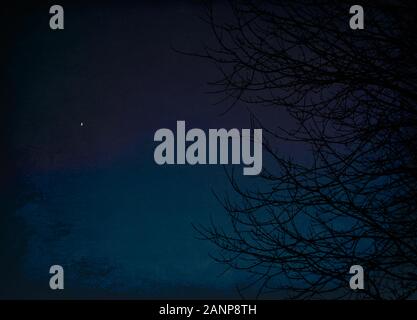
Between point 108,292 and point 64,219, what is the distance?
754 millimetres

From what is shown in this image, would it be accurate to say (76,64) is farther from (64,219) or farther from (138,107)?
(64,219)

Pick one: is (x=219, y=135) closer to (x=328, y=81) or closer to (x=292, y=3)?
(x=292, y=3)

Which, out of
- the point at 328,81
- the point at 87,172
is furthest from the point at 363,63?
the point at 87,172

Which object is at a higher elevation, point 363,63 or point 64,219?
point 363,63

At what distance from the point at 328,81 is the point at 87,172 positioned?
8.36ft

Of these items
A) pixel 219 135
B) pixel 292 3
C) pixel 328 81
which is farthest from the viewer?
pixel 219 135

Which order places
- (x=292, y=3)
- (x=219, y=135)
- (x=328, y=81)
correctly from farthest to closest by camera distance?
1. (x=219, y=135)
2. (x=292, y=3)
3. (x=328, y=81)

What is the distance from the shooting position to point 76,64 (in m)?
6.38

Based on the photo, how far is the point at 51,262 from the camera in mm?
6340

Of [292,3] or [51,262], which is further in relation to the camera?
[51,262]
